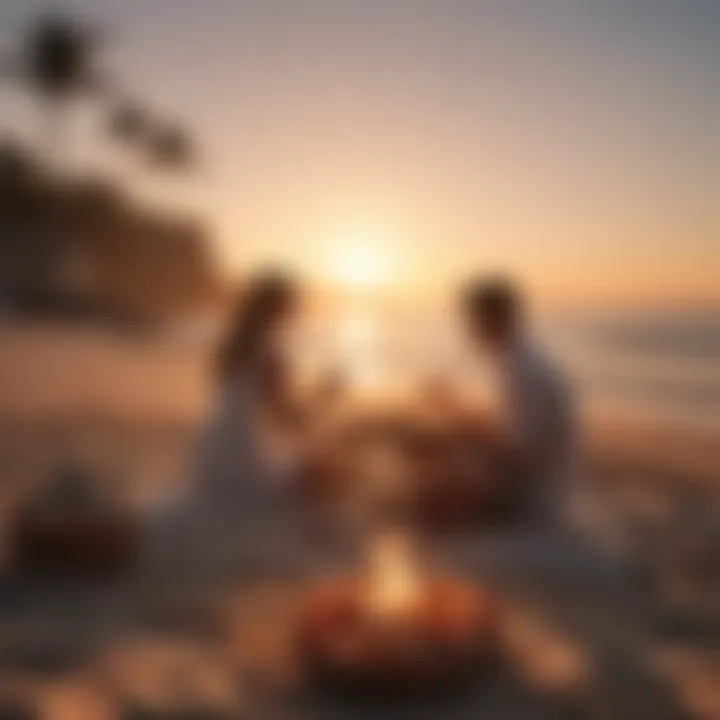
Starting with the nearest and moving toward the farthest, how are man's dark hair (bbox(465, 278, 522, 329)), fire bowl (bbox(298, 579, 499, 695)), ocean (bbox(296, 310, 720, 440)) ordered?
1. fire bowl (bbox(298, 579, 499, 695))
2. man's dark hair (bbox(465, 278, 522, 329))
3. ocean (bbox(296, 310, 720, 440))

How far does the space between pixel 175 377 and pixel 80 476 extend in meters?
0.42

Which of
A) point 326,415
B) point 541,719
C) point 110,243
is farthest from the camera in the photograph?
point 110,243

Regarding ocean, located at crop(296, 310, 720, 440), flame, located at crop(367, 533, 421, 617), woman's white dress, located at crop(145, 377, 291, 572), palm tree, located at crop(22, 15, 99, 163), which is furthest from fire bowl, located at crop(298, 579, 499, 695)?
palm tree, located at crop(22, 15, 99, 163)

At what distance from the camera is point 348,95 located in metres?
1.40

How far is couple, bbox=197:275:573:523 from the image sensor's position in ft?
4.15

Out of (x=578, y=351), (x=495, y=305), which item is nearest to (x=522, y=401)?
(x=495, y=305)

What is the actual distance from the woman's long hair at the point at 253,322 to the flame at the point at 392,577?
0.92 ft

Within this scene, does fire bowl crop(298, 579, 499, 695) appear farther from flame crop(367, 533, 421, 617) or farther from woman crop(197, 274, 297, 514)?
woman crop(197, 274, 297, 514)

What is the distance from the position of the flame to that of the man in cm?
17

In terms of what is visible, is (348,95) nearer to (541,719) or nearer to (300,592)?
(300,592)

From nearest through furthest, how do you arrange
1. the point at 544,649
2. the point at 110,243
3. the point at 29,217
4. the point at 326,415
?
1. the point at 544,649
2. the point at 326,415
3. the point at 110,243
4. the point at 29,217

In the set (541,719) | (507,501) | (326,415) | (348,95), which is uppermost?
(348,95)

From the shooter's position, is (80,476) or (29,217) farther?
(29,217)

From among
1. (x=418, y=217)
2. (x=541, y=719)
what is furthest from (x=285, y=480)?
(x=541, y=719)
